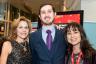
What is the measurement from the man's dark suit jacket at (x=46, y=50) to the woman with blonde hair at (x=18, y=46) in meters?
0.08

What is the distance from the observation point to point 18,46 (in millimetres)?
3029

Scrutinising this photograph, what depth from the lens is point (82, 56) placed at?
110 inches

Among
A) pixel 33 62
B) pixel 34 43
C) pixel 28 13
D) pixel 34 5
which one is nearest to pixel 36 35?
pixel 34 43

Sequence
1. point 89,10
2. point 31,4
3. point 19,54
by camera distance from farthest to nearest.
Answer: point 31,4
point 89,10
point 19,54

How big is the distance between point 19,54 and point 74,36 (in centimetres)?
66

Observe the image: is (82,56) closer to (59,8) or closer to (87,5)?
(87,5)

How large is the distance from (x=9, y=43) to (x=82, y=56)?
2.70 ft

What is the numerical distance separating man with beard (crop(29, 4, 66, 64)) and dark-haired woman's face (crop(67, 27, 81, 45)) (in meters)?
0.15

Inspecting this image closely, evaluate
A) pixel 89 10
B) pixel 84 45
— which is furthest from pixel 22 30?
pixel 89 10

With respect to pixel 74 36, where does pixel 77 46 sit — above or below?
below

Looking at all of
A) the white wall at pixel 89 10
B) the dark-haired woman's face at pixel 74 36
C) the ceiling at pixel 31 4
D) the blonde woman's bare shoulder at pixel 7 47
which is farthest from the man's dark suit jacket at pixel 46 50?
the ceiling at pixel 31 4

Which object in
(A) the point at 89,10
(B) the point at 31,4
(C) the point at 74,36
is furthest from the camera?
(B) the point at 31,4

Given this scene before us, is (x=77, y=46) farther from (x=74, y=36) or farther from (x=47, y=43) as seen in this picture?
(x=47, y=43)

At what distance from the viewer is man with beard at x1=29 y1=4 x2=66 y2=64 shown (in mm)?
2896
